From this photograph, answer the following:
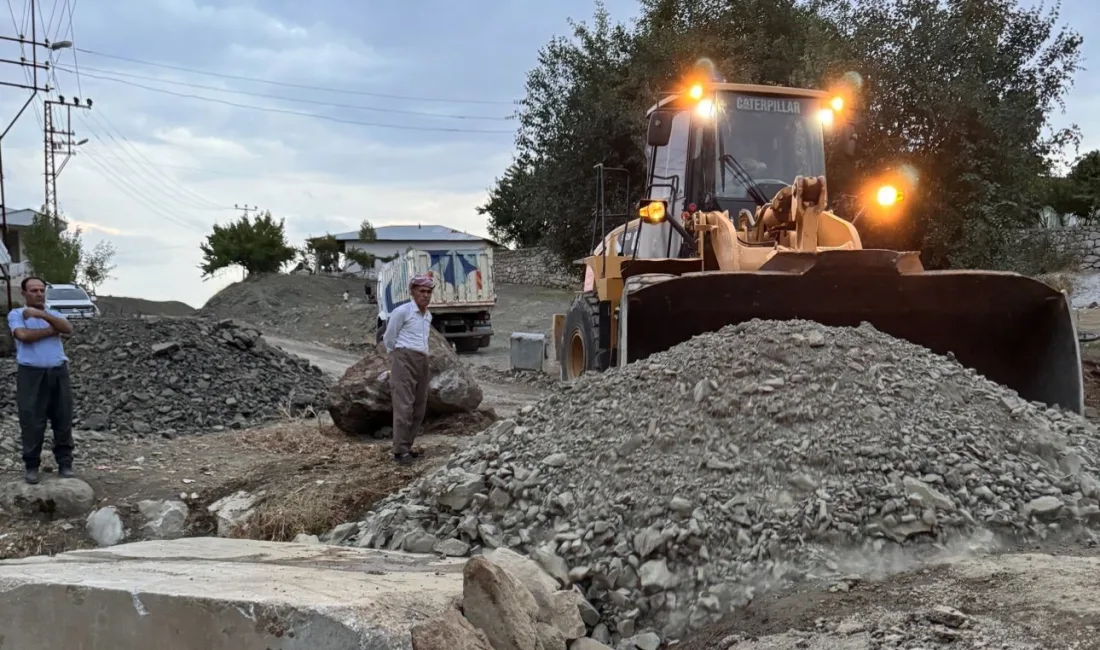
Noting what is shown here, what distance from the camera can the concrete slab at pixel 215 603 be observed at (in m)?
2.67

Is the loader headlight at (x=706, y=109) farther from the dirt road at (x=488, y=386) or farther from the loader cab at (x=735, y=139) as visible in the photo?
the dirt road at (x=488, y=386)

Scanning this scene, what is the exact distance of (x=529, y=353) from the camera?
14.4 meters

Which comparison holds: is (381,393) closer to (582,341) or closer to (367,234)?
(582,341)

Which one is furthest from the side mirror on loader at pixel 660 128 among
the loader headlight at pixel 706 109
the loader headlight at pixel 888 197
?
the loader headlight at pixel 888 197

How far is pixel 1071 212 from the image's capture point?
79.0 feet

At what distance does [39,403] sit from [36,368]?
242 mm

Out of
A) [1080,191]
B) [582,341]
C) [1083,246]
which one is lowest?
[582,341]

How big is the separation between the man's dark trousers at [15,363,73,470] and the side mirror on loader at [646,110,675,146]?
4752 mm

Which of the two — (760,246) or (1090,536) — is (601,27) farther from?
(1090,536)

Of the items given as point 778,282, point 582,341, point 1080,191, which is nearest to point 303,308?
point 1080,191

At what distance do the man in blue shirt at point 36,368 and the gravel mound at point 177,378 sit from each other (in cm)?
245

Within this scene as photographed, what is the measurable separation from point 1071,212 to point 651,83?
15.1 metres

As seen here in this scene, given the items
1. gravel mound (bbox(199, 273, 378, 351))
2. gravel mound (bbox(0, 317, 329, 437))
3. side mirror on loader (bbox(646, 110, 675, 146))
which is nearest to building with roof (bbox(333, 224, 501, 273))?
gravel mound (bbox(199, 273, 378, 351))

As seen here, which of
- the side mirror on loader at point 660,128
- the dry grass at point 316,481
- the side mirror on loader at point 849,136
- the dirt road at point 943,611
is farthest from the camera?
the side mirror on loader at point 849,136
